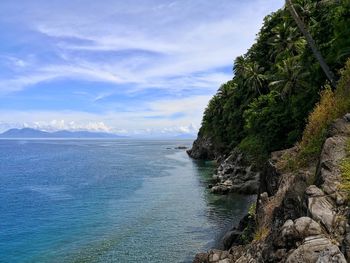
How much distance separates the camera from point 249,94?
281 feet

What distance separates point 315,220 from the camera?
12805mm

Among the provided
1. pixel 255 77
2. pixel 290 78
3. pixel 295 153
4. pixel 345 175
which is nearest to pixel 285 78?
pixel 290 78

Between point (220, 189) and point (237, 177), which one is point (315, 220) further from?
point (237, 177)

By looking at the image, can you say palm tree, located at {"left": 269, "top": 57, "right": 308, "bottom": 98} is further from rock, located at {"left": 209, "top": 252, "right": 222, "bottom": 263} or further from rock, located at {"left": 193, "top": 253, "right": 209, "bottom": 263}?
rock, located at {"left": 209, "top": 252, "right": 222, "bottom": 263}

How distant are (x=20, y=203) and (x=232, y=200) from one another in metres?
32.6

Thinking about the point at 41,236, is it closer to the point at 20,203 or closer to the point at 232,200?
the point at 20,203

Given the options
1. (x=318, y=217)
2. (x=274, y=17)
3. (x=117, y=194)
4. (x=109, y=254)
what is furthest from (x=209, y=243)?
(x=274, y=17)

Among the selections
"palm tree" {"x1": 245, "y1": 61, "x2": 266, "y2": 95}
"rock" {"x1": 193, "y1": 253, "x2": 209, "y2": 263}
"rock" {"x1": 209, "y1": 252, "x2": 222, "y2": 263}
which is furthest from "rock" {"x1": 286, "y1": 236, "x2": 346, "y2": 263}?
"palm tree" {"x1": 245, "y1": 61, "x2": 266, "y2": 95}

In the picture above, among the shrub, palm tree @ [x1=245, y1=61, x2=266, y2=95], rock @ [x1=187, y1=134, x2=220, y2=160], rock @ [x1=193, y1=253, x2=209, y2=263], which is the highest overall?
palm tree @ [x1=245, y1=61, x2=266, y2=95]

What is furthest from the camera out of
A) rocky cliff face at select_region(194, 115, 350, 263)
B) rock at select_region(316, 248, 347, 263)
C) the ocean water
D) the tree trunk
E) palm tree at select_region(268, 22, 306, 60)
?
palm tree at select_region(268, 22, 306, 60)

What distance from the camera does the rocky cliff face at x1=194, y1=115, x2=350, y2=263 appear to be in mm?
11828

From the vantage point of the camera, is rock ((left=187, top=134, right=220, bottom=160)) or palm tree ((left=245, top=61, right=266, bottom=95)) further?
rock ((left=187, top=134, right=220, bottom=160))

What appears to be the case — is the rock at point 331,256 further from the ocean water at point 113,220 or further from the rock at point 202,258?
the ocean water at point 113,220

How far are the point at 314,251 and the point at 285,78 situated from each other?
44.9 m
